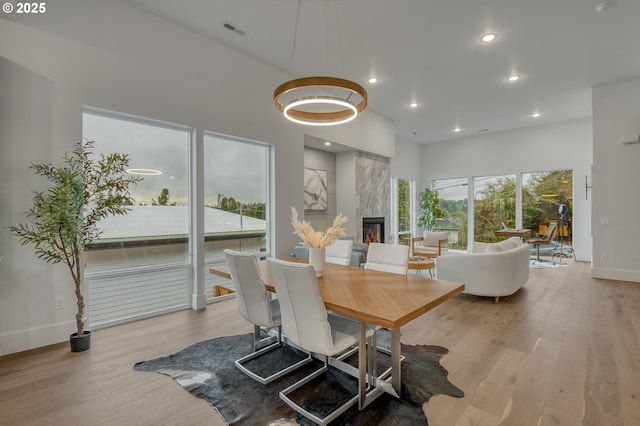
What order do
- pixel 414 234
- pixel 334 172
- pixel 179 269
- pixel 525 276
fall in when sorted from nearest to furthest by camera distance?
pixel 179 269 → pixel 525 276 → pixel 334 172 → pixel 414 234

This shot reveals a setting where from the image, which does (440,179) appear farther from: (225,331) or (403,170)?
(225,331)

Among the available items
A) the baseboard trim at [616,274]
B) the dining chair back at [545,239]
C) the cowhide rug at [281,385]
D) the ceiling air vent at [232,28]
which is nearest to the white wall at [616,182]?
the baseboard trim at [616,274]

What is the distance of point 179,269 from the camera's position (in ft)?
12.9

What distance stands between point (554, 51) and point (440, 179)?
5.55 metres

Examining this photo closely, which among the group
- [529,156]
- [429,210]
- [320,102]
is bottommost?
[429,210]

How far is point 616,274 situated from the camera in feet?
17.6

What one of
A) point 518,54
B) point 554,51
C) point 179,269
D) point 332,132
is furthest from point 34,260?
point 554,51

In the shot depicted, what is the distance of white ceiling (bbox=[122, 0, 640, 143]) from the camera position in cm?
332

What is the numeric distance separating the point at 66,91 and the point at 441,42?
4.32 meters

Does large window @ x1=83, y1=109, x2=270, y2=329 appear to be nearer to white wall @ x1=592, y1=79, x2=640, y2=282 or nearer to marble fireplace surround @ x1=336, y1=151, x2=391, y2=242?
marble fireplace surround @ x1=336, y1=151, x2=391, y2=242

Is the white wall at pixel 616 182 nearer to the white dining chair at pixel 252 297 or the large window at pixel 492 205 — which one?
the large window at pixel 492 205

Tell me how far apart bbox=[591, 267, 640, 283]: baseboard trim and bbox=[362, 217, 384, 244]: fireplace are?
396 centimetres

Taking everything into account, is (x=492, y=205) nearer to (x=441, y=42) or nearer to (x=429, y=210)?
(x=429, y=210)

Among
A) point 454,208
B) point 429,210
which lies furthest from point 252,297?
point 454,208
